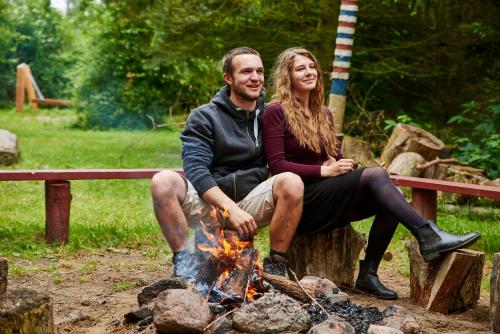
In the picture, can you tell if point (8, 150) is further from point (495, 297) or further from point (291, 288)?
point (495, 297)

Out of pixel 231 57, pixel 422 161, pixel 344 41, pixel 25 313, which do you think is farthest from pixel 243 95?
pixel 344 41

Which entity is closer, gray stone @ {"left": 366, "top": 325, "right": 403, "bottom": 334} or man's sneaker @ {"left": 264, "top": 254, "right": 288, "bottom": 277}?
gray stone @ {"left": 366, "top": 325, "right": 403, "bottom": 334}

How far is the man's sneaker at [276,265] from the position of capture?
15.7 ft

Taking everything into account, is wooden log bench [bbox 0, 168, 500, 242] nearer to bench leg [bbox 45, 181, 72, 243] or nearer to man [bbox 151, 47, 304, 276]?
bench leg [bbox 45, 181, 72, 243]

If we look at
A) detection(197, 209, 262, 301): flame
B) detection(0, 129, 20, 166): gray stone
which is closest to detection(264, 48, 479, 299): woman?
detection(197, 209, 262, 301): flame

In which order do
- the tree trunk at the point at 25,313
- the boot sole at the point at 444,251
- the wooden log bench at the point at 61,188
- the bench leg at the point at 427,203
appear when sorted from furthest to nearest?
the bench leg at the point at 427,203 < the wooden log bench at the point at 61,188 < the boot sole at the point at 444,251 < the tree trunk at the point at 25,313

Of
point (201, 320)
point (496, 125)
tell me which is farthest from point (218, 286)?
point (496, 125)

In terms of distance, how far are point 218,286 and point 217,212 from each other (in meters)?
0.59

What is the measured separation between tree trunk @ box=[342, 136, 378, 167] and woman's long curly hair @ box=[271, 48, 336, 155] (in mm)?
3411

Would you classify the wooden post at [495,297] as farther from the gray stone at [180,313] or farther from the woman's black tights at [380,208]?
the gray stone at [180,313]

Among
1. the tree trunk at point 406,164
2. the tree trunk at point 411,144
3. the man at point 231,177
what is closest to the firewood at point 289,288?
the man at point 231,177

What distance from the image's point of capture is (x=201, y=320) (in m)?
3.81

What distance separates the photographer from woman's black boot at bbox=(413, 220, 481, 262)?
4.68m

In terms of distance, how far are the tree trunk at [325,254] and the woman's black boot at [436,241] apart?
2.17ft
